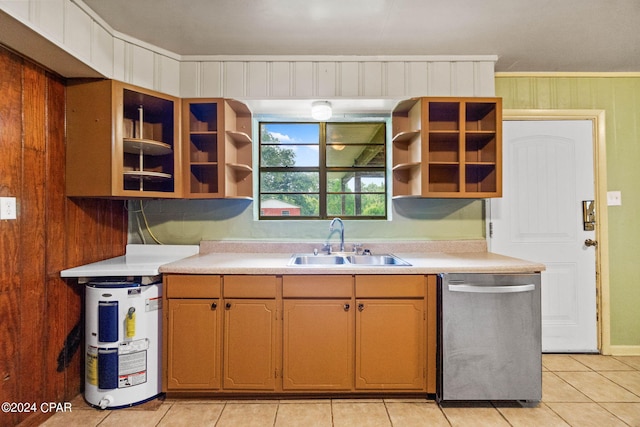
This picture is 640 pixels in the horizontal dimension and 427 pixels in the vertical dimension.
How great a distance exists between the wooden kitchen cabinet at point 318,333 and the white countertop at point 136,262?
87 centimetres

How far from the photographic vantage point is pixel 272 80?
246 cm

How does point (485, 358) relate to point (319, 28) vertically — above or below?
below

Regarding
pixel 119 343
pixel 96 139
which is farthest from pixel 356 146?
pixel 119 343

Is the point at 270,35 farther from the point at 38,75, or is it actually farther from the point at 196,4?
the point at 38,75

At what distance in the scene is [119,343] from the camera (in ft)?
6.11

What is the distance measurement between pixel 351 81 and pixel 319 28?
48cm

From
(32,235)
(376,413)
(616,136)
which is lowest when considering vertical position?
(376,413)

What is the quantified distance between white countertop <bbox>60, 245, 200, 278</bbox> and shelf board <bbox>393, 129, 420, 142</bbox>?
1.75 m

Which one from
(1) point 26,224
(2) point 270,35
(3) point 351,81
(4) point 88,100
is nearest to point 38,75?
(4) point 88,100

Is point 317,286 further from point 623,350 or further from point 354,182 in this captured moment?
point 623,350

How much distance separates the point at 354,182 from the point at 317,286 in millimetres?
1114

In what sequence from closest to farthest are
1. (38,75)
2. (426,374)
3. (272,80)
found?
1. (38,75)
2. (426,374)
3. (272,80)

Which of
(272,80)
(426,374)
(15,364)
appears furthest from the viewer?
(272,80)

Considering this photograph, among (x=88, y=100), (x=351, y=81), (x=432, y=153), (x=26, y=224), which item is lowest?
(x=26, y=224)
